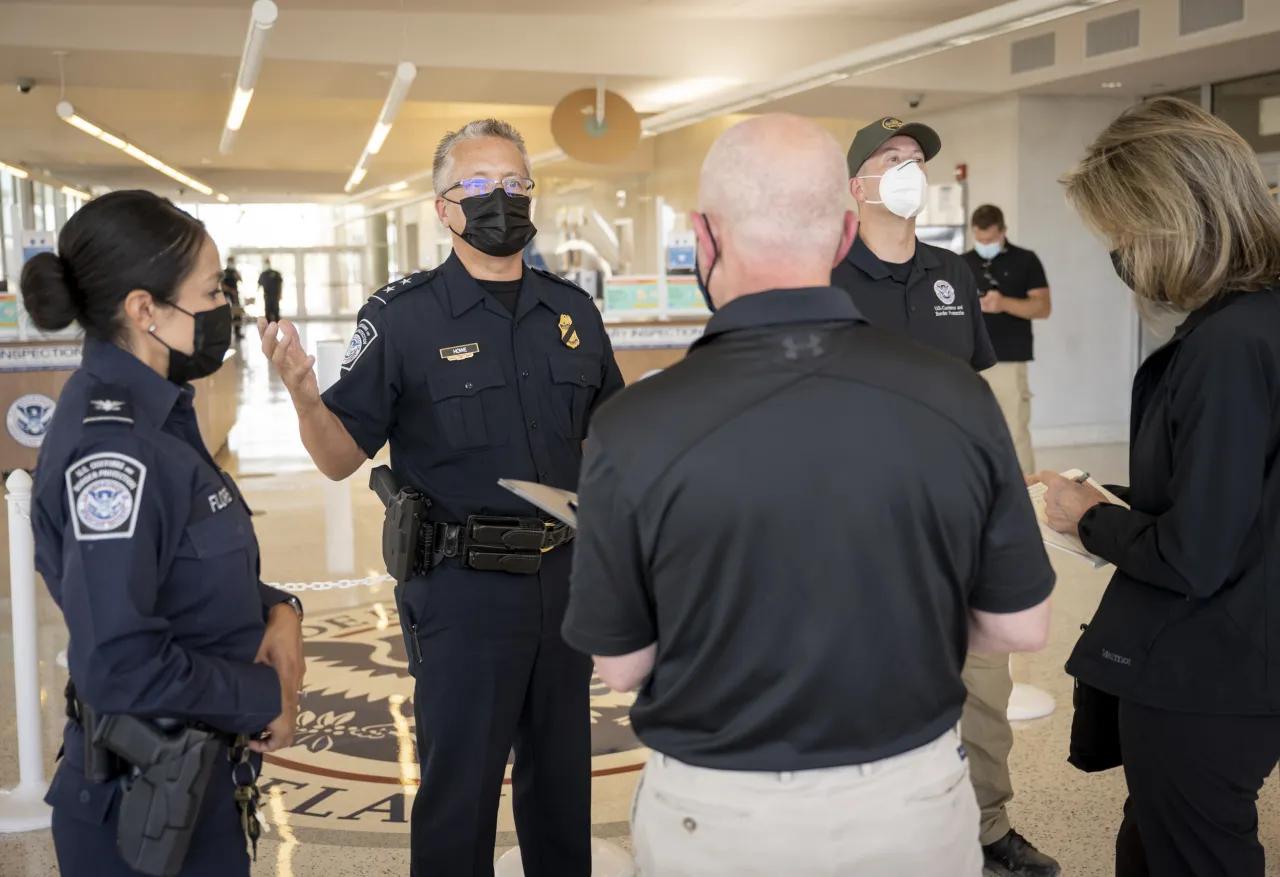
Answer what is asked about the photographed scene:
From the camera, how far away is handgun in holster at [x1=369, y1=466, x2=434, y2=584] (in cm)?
241

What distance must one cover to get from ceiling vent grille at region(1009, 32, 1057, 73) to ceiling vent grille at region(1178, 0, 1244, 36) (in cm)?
148

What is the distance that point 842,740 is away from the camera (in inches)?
55.5

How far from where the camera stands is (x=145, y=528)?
5.19 feet

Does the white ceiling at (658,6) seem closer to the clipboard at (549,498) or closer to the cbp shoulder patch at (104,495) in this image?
the clipboard at (549,498)

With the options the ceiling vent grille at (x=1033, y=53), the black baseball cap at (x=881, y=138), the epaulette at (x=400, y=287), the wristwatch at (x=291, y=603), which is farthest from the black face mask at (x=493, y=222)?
the ceiling vent grille at (x=1033, y=53)

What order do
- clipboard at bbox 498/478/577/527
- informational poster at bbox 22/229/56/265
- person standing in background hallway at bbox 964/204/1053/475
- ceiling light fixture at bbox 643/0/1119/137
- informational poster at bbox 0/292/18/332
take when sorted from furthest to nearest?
informational poster at bbox 22/229/56/265 → informational poster at bbox 0/292/18/332 → person standing in background hallway at bbox 964/204/1053/475 → ceiling light fixture at bbox 643/0/1119/137 → clipboard at bbox 498/478/577/527

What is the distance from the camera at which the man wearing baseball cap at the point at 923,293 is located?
8.88 feet

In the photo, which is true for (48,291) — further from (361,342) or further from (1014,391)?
(1014,391)

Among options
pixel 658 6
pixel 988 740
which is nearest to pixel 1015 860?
pixel 988 740

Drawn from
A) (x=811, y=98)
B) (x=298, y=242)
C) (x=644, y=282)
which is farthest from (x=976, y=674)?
(x=298, y=242)

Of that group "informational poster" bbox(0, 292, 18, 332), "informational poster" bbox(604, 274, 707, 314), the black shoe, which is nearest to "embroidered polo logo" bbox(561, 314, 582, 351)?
the black shoe

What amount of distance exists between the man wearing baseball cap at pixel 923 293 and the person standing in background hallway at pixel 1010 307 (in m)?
4.48

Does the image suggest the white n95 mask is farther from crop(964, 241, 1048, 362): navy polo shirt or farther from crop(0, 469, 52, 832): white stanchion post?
crop(964, 241, 1048, 362): navy polo shirt

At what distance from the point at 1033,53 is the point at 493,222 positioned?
9426 millimetres
